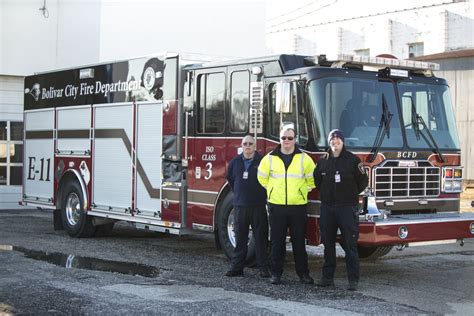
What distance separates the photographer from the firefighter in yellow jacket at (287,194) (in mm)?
8945

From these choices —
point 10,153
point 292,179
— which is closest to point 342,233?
point 292,179

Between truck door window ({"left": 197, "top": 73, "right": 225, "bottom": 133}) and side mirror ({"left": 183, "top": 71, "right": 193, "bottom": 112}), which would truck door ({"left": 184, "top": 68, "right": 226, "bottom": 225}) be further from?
side mirror ({"left": 183, "top": 71, "right": 193, "bottom": 112})

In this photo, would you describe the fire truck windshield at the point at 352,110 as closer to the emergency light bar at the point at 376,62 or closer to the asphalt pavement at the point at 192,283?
the emergency light bar at the point at 376,62

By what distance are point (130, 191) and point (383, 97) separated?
450 centimetres

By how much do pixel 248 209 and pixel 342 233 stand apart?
1275 mm

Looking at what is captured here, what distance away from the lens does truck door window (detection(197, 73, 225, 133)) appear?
1059 cm

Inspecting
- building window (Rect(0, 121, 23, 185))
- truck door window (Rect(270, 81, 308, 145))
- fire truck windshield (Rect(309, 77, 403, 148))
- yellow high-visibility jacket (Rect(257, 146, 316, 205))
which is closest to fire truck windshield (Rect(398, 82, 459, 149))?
fire truck windshield (Rect(309, 77, 403, 148))

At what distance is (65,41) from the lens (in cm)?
1967

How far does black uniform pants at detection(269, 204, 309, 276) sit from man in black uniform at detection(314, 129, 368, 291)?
315mm

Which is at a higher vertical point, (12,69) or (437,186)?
(12,69)

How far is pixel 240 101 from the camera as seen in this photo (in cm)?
1030

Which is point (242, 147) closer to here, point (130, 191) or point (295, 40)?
point (130, 191)

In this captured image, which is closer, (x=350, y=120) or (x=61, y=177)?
(x=350, y=120)

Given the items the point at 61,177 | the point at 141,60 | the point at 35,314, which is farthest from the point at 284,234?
the point at 61,177
